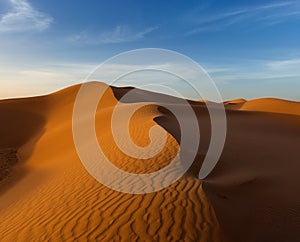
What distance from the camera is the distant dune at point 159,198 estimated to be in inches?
200

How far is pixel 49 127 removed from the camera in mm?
19844

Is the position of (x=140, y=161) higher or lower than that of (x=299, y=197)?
higher

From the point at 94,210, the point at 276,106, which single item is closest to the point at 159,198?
the point at 94,210

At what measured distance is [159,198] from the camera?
19.0 feet

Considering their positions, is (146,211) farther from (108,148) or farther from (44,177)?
(44,177)

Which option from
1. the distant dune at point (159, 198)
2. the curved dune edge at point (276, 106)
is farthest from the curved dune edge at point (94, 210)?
the curved dune edge at point (276, 106)

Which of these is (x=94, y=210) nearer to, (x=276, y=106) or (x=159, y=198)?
(x=159, y=198)

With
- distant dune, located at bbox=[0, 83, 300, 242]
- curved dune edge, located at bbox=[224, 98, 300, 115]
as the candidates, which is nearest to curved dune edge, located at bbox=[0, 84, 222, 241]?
distant dune, located at bbox=[0, 83, 300, 242]

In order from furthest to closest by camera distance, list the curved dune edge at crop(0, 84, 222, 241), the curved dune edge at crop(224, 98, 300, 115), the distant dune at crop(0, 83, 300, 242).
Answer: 1. the curved dune edge at crop(224, 98, 300, 115)
2. the distant dune at crop(0, 83, 300, 242)
3. the curved dune edge at crop(0, 84, 222, 241)

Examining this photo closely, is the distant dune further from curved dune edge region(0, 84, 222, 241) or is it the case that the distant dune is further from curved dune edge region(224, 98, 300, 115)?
curved dune edge region(224, 98, 300, 115)

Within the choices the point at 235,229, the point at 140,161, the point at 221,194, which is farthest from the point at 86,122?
the point at 235,229

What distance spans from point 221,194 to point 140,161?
268 cm

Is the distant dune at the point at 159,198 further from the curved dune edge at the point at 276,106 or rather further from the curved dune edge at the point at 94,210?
the curved dune edge at the point at 276,106

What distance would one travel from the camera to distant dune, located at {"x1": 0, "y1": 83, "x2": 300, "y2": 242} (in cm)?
507
